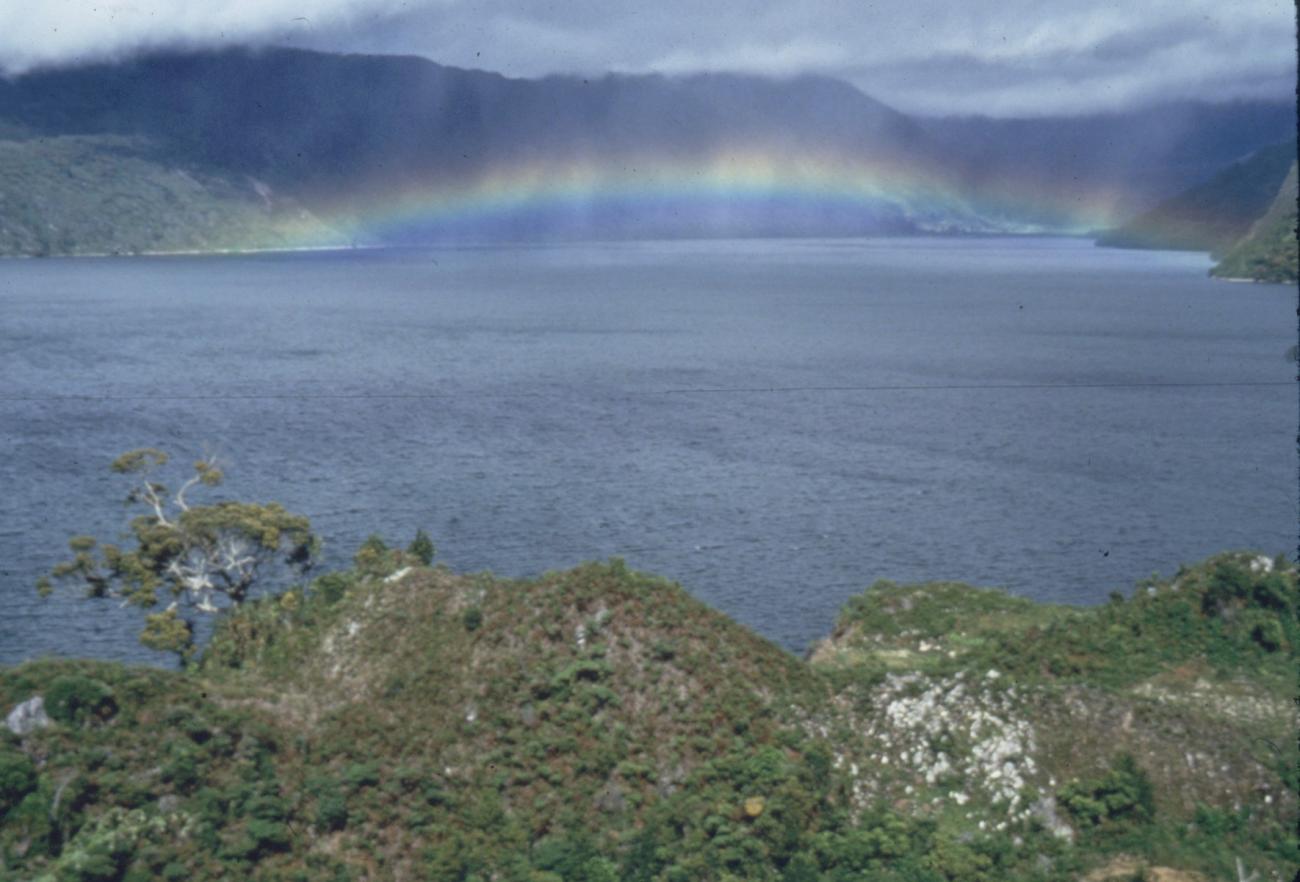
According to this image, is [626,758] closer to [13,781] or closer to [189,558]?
[13,781]

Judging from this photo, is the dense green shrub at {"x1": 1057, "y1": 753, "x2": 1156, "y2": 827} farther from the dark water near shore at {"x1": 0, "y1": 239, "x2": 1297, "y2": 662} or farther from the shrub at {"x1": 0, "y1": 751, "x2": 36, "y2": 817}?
the shrub at {"x1": 0, "y1": 751, "x2": 36, "y2": 817}

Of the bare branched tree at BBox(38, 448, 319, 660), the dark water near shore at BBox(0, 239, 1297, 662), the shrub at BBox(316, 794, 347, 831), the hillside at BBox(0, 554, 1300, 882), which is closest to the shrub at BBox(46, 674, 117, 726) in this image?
the hillside at BBox(0, 554, 1300, 882)

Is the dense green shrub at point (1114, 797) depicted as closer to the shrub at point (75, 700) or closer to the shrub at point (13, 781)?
the shrub at point (75, 700)

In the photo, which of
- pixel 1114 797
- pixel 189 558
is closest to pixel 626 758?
pixel 1114 797

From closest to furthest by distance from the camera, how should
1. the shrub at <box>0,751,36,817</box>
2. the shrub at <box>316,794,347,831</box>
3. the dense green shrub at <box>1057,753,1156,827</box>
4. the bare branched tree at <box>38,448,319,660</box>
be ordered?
the shrub at <box>0,751,36,817</box> → the shrub at <box>316,794,347,831</box> → the dense green shrub at <box>1057,753,1156,827</box> → the bare branched tree at <box>38,448,319,660</box>

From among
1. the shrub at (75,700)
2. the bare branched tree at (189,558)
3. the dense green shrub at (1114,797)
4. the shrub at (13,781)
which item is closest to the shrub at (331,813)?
the shrub at (75,700)

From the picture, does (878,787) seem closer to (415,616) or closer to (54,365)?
(415,616)
